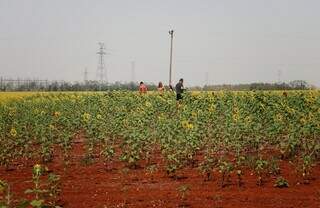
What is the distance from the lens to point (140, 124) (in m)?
16.0

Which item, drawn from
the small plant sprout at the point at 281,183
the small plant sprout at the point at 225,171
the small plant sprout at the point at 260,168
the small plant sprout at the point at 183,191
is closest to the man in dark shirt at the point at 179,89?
the small plant sprout at the point at 260,168

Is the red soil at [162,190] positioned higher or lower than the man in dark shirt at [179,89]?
lower

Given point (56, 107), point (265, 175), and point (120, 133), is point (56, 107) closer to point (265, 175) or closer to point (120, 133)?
point (120, 133)

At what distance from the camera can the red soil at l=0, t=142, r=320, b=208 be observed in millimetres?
8977

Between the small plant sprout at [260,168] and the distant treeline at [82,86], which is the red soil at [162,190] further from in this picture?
the distant treeline at [82,86]

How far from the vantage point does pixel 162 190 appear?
10.1m

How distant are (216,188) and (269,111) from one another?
758 cm

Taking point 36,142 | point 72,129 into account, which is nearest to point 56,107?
point 72,129

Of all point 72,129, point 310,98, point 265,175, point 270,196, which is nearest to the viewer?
point 270,196

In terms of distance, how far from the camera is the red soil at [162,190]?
29.5 feet

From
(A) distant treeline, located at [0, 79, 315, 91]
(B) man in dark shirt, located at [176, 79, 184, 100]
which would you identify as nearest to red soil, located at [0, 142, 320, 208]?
(B) man in dark shirt, located at [176, 79, 184, 100]

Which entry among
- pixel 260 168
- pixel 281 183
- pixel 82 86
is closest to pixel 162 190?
pixel 260 168

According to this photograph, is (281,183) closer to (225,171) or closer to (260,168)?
(260,168)

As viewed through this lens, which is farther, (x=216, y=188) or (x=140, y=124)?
(x=140, y=124)
